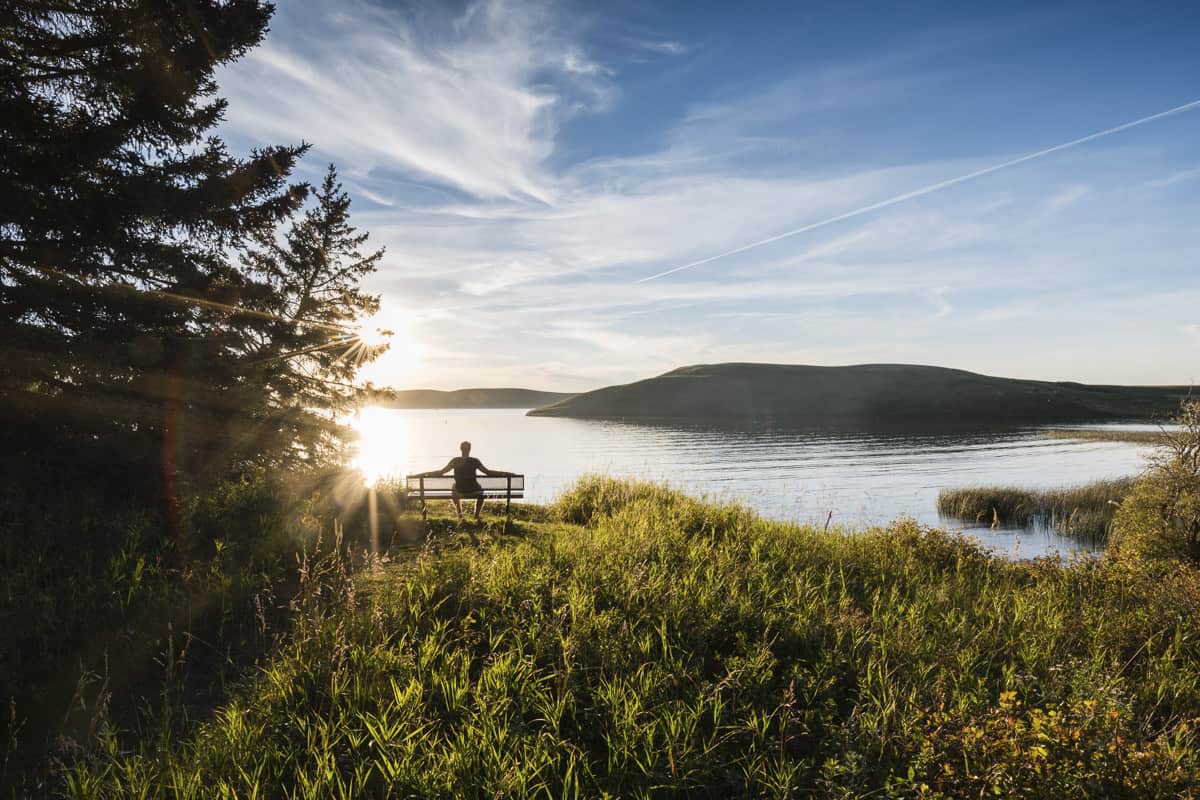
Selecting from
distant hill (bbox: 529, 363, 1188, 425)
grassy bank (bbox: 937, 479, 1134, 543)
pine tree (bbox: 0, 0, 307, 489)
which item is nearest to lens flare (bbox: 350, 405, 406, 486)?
pine tree (bbox: 0, 0, 307, 489)

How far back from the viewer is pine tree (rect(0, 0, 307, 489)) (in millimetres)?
9992

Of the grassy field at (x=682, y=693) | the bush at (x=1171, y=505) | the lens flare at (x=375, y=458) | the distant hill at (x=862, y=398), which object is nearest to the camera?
the grassy field at (x=682, y=693)

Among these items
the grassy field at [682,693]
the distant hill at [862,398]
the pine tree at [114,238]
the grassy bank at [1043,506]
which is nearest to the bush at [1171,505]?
the grassy field at [682,693]

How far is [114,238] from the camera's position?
449 inches

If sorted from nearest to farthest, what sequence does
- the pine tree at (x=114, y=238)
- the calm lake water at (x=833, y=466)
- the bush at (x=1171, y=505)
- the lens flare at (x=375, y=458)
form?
1. the pine tree at (x=114, y=238)
2. the bush at (x=1171, y=505)
3. the lens flare at (x=375, y=458)
4. the calm lake water at (x=833, y=466)

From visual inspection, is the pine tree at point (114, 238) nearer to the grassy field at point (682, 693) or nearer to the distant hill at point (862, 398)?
the grassy field at point (682, 693)

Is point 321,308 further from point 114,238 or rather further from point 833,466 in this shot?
point 833,466

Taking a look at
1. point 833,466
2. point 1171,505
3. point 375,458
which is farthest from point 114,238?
point 375,458

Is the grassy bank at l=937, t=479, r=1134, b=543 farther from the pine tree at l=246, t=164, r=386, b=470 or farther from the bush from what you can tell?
the pine tree at l=246, t=164, r=386, b=470

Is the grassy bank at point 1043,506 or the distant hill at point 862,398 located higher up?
the distant hill at point 862,398

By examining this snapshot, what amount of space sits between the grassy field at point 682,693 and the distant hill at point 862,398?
11544 centimetres

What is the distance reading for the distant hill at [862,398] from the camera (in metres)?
125

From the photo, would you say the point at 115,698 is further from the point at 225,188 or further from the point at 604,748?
the point at 225,188

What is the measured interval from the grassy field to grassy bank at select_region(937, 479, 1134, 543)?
2101 centimetres
